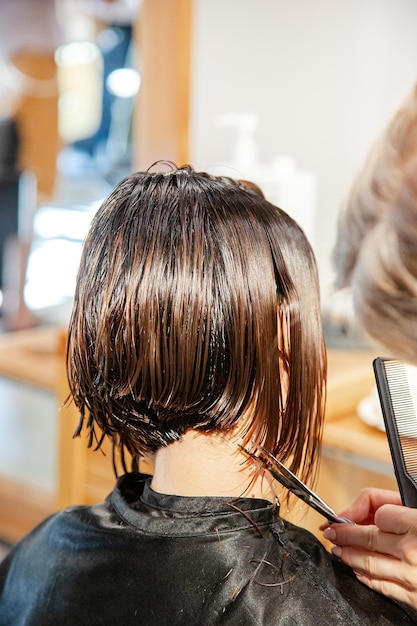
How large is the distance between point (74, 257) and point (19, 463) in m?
0.86

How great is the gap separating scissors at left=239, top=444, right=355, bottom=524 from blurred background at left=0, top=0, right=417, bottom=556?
1.74 ft

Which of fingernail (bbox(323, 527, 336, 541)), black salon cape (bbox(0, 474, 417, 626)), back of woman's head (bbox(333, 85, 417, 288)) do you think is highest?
back of woman's head (bbox(333, 85, 417, 288))

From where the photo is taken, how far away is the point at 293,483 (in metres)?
0.78

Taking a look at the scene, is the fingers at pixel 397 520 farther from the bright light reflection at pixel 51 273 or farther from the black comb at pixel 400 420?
the bright light reflection at pixel 51 273

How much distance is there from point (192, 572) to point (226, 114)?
4.62ft

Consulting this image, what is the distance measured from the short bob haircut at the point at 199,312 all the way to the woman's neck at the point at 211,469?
0.05ft

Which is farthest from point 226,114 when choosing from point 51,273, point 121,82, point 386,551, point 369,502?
point 121,82

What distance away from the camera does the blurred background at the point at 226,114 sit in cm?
169

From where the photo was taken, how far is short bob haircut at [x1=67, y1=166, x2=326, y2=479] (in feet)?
2.38

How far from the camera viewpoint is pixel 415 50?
5.37 ft

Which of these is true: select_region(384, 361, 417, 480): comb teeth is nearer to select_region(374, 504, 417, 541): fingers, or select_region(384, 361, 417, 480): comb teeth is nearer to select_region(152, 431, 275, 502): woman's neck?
select_region(374, 504, 417, 541): fingers

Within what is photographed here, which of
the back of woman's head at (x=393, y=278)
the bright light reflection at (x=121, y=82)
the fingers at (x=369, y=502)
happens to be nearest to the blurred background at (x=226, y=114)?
the fingers at (x=369, y=502)

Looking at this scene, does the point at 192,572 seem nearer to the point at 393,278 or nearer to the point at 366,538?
the point at 366,538

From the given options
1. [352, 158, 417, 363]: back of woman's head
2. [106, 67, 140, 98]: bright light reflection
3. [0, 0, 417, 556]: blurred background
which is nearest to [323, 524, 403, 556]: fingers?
[352, 158, 417, 363]: back of woman's head
